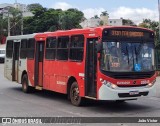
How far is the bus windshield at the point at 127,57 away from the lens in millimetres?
12281

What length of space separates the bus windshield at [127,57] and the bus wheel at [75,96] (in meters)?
1.79

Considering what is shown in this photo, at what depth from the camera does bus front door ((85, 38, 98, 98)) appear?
1274 cm

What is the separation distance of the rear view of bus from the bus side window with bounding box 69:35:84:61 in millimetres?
1331

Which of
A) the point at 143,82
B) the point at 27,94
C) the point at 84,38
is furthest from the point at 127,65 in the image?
the point at 27,94

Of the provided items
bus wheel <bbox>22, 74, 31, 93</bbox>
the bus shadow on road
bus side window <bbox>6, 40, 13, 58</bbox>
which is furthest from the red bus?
bus side window <bbox>6, 40, 13, 58</bbox>

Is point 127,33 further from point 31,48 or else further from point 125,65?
point 31,48

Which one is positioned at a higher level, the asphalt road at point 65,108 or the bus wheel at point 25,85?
the bus wheel at point 25,85

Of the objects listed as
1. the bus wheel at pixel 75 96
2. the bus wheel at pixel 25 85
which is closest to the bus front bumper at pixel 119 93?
the bus wheel at pixel 75 96

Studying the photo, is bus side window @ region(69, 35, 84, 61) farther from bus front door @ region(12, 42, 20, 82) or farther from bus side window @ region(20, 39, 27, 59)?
bus front door @ region(12, 42, 20, 82)

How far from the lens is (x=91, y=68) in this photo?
12.9 metres

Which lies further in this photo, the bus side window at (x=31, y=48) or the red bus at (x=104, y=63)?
the bus side window at (x=31, y=48)

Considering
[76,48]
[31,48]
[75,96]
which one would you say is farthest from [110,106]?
[31,48]

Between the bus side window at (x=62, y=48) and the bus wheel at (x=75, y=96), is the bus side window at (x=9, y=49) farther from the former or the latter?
the bus wheel at (x=75, y=96)

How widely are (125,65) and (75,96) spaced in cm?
241
